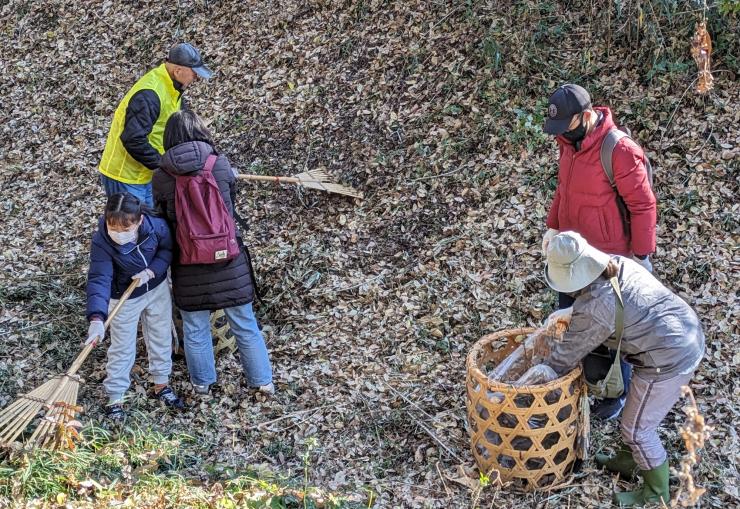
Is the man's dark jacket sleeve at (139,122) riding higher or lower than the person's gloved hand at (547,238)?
higher

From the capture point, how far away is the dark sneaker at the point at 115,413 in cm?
465

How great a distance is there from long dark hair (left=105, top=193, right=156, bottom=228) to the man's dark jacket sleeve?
1.01 meters

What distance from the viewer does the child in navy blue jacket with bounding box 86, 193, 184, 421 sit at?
4.28 m

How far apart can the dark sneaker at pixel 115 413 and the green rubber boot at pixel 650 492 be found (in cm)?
305

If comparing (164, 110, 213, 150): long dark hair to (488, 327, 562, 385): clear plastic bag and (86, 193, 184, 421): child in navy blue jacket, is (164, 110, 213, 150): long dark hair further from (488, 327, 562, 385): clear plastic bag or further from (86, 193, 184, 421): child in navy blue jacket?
(488, 327, 562, 385): clear plastic bag

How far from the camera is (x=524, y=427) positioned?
3662 millimetres

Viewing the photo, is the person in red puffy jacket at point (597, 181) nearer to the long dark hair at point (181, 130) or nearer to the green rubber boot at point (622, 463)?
the green rubber boot at point (622, 463)

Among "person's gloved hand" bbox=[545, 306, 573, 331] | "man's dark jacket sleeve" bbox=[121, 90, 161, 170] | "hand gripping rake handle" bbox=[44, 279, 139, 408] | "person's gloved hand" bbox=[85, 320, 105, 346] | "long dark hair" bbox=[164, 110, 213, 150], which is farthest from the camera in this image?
"man's dark jacket sleeve" bbox=[121, 90, 161, 170]

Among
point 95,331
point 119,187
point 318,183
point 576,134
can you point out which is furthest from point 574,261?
point 119,187

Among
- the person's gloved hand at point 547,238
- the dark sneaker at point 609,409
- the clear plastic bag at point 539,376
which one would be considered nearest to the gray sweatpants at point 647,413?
the clear plastic bag at point 539,376

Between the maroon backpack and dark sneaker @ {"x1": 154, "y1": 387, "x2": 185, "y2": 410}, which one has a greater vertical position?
the maroon backpack

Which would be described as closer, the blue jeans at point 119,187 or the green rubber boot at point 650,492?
the green rubber boot at point 650,492

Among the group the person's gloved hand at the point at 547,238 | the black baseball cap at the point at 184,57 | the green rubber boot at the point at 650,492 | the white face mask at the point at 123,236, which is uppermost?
the black baseball cap at the point at 184,57

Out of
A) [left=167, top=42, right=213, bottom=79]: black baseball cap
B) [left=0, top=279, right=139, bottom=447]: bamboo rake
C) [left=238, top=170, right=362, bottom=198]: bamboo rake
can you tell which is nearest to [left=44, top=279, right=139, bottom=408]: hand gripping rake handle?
[left=0, top=279, right=139, bottom=447]: bamboo rake
